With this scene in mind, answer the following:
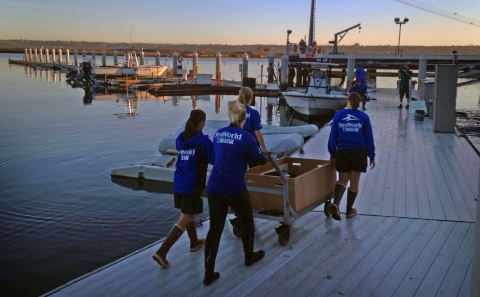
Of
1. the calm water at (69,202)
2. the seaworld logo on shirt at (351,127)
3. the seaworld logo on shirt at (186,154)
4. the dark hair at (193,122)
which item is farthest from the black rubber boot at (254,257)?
the calm water at (69,202)

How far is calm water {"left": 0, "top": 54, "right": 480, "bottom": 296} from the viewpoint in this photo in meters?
7.26

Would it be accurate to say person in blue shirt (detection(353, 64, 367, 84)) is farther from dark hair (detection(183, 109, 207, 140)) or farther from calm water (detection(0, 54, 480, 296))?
dark hair (detection(183, 109, 207, 140))

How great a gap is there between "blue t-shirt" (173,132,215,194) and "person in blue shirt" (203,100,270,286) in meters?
0.18

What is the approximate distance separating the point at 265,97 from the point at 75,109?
1543cm

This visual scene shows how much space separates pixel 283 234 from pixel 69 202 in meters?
6.45

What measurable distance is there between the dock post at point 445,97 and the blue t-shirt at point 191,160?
1021 centimetres

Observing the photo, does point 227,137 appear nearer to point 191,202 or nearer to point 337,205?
point 191,202

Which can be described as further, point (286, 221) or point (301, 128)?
point (301, 128)

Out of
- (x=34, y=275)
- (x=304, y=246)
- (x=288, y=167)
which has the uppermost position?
(x=288, y=167)

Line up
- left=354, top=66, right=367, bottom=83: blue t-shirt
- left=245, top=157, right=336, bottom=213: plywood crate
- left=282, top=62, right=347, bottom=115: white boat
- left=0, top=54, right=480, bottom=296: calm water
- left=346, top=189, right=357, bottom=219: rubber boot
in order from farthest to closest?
left=282, top=62, right=347, bottom=115: white boat < left=354, top=66, right=367, bottom=83: blue t-shirt < left=0, top=54, right=480, bottom=296: calm water < left=346, top=189, right=357, bottom=219: rubber boot < left=245, top=157, right=336, bottom=213: plywood crate

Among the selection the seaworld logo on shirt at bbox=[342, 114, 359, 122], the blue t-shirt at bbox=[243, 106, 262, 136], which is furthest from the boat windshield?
the seaworld logo on shirt at bbox=[342, 114, 359, 122]

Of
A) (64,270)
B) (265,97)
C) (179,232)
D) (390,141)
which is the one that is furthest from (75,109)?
(179,232)

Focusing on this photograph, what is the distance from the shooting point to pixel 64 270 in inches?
273

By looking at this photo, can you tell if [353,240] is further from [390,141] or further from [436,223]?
[390,141]
